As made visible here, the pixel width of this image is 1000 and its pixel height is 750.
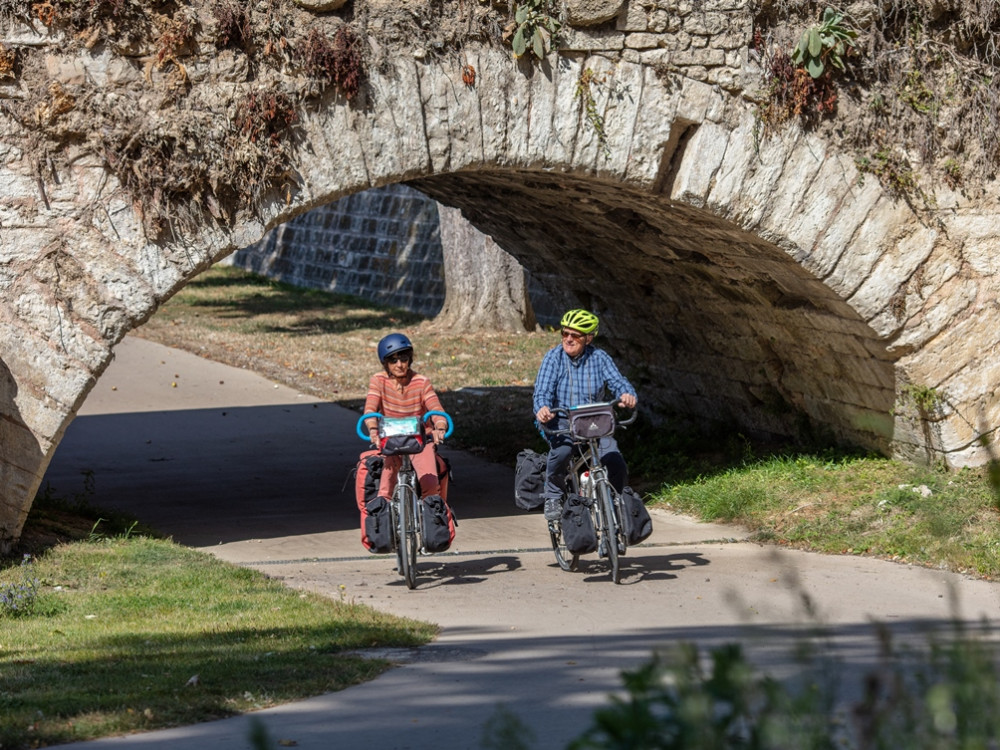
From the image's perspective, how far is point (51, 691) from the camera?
421 centimetres

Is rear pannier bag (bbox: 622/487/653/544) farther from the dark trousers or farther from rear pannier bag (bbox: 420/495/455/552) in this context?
rear pannier bag (bbox: 420/495/455/552)

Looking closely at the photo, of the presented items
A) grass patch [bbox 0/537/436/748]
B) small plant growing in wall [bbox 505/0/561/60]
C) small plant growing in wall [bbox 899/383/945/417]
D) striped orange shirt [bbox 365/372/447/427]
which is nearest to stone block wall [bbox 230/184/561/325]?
small plant growing in wall [bbox 899/383/945/417]

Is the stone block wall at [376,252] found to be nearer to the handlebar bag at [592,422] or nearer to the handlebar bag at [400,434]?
the handlebar bag at [592,422]

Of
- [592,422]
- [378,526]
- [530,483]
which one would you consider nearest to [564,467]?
[530,483]

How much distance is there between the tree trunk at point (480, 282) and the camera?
1634 centimetres

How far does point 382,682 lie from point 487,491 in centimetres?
494

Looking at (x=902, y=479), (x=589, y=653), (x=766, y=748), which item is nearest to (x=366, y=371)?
(x=902, y=479)

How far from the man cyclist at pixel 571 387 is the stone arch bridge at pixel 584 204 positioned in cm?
97

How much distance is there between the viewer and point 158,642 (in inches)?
198

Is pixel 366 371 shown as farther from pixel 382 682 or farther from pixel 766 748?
pixel 766 748

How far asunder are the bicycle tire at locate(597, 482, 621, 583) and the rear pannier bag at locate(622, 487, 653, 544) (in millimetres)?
60

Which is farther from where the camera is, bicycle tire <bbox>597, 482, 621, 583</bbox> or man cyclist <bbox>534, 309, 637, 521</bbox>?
man cyclist <bbox>534, 309, 637, 521</bbox>

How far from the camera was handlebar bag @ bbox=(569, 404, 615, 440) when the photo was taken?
21.0 feet

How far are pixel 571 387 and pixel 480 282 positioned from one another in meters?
9.87
